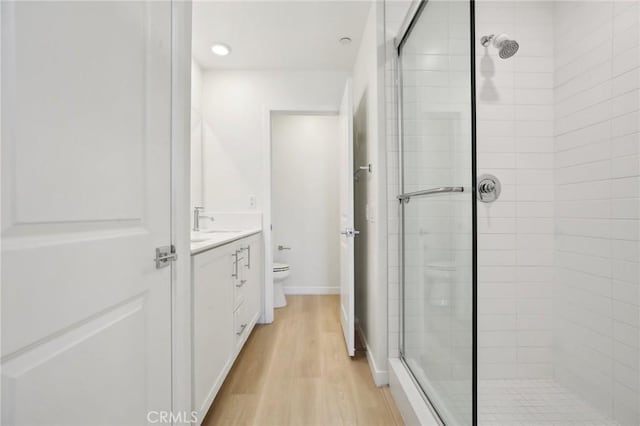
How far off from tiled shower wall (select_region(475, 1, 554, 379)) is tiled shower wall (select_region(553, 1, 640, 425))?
0.20ft

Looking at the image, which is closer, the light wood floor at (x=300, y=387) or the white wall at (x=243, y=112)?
the light wood floor at (x=300, y=387)

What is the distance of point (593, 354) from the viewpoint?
1.47m

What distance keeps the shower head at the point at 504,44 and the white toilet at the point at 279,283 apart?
8.09 feet

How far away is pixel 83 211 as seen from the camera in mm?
632

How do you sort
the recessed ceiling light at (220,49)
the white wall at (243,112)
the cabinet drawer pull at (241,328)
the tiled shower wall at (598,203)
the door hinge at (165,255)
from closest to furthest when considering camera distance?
the door hinge at (165,255), the tiled shower wall at (598,203), the cabinet drawer pull at (241,328), the recessed ceiling light at (220,49), the white wall at (243,112)

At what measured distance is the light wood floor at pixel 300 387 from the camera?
141 centimetres

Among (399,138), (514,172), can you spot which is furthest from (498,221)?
(399,138)

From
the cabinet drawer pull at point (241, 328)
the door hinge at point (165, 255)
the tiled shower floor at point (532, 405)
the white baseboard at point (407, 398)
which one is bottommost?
the tiled shower floor at point (532, 405)

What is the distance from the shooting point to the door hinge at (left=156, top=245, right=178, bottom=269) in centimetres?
91

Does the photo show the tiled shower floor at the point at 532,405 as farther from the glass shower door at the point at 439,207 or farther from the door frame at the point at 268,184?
→ the door frame at the point at 268,184

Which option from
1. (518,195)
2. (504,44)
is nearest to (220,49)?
(504,44)

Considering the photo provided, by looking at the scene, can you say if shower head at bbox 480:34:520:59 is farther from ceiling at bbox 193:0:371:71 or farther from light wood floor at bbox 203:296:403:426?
light wood floor at bbox 203:296:403:426

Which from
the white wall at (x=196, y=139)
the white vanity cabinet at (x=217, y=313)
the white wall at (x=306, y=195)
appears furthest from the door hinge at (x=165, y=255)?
the white wall at (x=306, y=195)

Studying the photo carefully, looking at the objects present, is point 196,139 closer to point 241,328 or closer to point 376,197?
point 241,328
